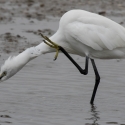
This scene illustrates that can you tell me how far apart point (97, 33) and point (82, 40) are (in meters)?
0.36

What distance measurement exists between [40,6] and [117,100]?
10.7 m

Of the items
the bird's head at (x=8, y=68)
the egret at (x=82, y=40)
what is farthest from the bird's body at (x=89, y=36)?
the bird's head at (x=8, y=68)

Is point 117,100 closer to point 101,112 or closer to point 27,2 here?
point 101,112

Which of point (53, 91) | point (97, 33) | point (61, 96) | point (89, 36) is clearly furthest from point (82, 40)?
point (53, 91)

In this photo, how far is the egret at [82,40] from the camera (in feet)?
37.1

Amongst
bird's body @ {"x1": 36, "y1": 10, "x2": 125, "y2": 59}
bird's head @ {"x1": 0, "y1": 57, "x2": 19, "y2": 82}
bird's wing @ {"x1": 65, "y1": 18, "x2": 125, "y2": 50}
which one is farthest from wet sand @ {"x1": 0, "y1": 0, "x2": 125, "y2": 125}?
bird's wing @ {"x1": 65, "y1": 18, "x2": 125, "y2": 50}

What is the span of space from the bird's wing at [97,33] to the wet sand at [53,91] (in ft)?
3.46

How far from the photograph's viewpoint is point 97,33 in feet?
38.0

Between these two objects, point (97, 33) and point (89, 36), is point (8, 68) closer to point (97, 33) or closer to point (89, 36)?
point (89, 36)

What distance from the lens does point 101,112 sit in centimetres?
1105

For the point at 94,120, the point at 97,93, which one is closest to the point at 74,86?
the point at 97,93

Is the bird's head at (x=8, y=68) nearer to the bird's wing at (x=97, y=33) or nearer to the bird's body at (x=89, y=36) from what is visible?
the bird's body at (x=89, y=36)

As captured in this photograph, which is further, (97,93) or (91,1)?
(91,1)

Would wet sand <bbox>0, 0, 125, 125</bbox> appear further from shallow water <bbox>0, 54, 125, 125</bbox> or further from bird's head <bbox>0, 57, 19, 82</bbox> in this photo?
bird's head <bbox>0, 57, 19, 82</bbox>
